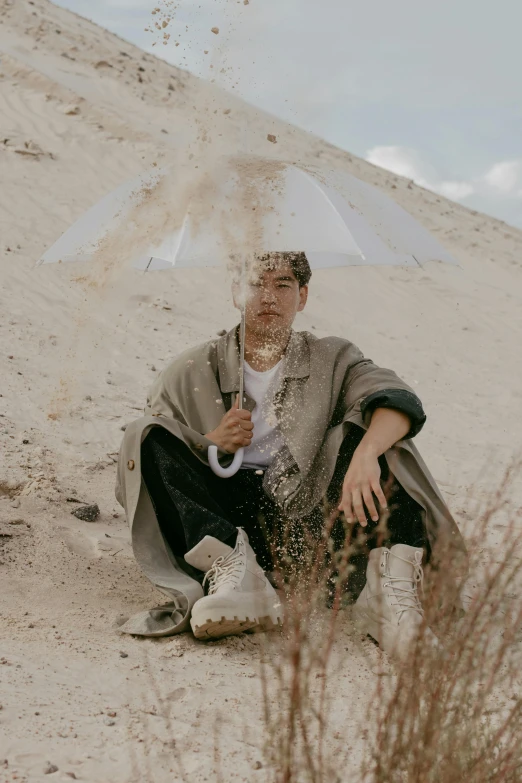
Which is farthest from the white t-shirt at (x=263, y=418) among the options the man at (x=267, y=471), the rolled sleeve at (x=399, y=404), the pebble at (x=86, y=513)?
the pebble at (x=86, y=513)

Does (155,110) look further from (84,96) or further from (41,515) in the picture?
(41,515)

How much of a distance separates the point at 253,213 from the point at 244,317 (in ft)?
1.40

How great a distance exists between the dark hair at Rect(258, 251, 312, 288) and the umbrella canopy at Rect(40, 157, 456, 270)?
4.8 inches

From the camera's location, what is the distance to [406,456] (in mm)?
3330

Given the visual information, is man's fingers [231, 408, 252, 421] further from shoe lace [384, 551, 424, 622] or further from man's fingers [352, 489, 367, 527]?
shoe lace [384, 551, 424, 622]

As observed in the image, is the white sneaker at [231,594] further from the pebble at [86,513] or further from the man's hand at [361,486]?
the pebble at [86,513]

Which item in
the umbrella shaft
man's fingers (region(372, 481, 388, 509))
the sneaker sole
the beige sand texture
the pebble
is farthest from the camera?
the pebble

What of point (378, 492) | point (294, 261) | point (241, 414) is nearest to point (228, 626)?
point (378, 492)

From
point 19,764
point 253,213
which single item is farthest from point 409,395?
point 19,764

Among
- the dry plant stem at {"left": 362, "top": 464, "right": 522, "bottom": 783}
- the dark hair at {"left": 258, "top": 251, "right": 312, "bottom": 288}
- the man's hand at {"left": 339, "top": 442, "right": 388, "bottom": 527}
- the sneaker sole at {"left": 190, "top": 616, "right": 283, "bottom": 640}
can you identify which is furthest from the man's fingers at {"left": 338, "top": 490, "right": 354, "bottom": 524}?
the dry plant stem at {"left": 362, "top": 464, "right": 522, "bottom": 783}

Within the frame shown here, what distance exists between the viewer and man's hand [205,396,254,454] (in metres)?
3.39

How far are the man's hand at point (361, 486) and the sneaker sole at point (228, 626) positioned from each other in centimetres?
45

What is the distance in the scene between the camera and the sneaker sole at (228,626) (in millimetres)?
2945

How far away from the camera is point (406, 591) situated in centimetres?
314
